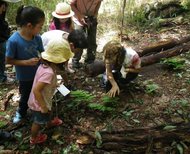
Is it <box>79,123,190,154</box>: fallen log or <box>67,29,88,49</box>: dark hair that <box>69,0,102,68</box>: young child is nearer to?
<box>67,29,88,49</box>: dark hair

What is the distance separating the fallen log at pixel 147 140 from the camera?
3.80 m

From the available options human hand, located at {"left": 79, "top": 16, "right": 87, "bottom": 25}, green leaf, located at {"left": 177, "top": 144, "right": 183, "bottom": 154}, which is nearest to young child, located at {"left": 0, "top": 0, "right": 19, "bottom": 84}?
human hand, located at {"left": 79, "top": 16, "right": 87, "bottom": 25}

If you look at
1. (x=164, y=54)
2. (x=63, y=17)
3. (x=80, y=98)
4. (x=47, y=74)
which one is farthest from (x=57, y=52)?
(x=164, y=54)

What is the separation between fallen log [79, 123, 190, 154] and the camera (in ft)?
12.5

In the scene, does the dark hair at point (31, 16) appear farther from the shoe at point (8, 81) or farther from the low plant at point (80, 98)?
the shoe at point (8, 81)

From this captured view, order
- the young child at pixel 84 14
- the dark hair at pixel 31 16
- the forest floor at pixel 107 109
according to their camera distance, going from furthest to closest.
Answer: the young child at pixel 84 14
the forest floor at pixel 107 109
the dark hair at pixel 31 16

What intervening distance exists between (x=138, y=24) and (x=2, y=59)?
372cm

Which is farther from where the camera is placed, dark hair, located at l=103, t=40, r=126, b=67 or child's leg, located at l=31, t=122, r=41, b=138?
dark hair, located at l=103, t=40, r=126, b=67

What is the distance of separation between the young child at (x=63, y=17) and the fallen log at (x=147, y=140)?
2034 millimetres

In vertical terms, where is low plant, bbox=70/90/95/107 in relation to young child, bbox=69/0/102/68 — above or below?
below

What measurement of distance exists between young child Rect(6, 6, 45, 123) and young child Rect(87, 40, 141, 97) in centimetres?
97

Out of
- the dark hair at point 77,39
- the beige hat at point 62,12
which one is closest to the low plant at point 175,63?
the beige hat at point 62,12

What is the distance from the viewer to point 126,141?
12.8 ft

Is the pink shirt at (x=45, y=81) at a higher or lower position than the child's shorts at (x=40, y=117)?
higher
